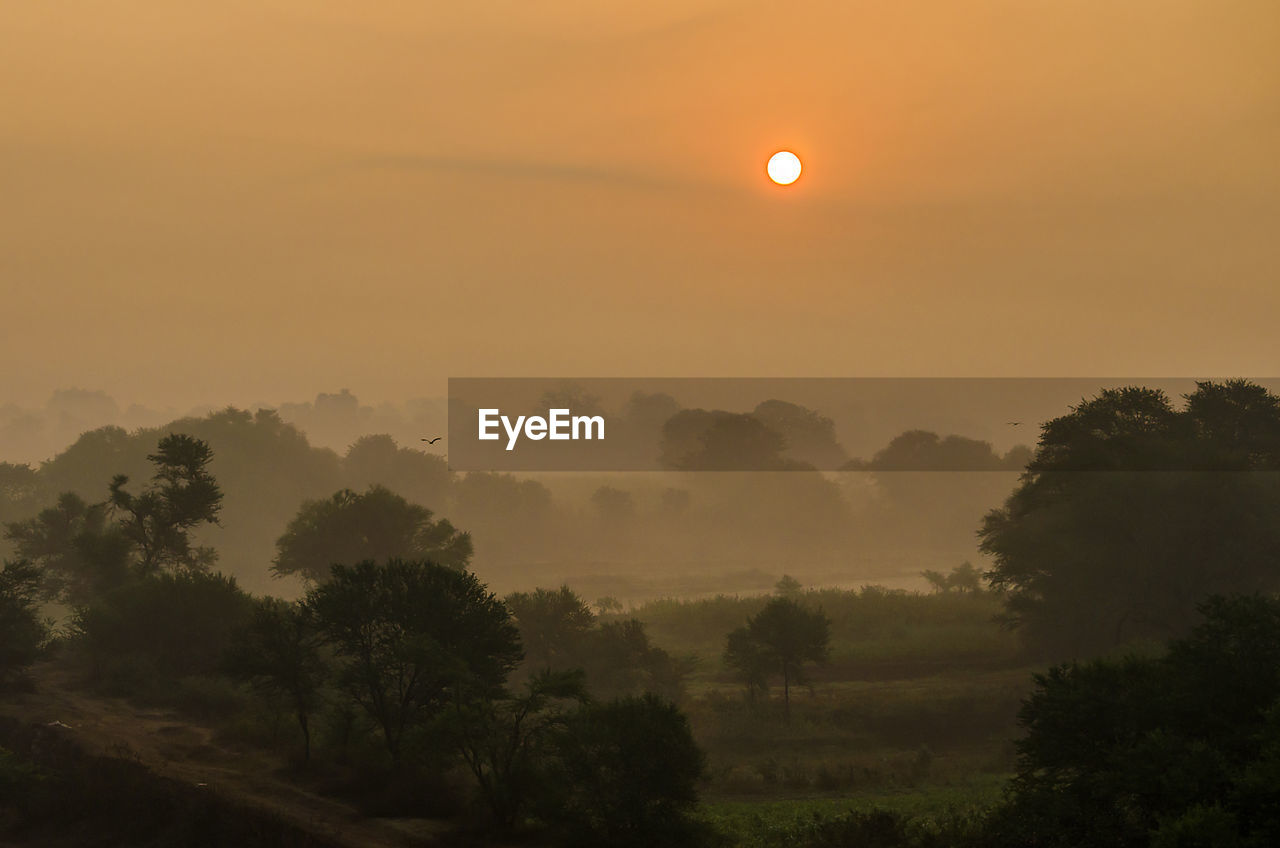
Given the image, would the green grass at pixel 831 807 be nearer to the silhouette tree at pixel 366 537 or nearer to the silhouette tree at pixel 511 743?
the silhouette tree at pixel 511 743

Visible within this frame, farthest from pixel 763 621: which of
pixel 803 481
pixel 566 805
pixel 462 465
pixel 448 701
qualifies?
pixel 462 465

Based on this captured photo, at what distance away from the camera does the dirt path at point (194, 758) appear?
32.0 m

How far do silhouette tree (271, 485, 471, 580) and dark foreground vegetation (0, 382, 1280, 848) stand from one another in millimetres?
211

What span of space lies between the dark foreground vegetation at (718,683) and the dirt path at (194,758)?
0.55 m

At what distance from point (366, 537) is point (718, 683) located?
28.7 metres

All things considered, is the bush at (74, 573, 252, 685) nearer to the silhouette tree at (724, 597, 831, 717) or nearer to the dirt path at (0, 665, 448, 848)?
the dirt path at (0, 665, 448, 848)

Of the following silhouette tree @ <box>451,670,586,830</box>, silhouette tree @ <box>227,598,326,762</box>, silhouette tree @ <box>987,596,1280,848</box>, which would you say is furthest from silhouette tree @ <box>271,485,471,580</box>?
silhouette tree @ <box>987,596,1280,848</box>

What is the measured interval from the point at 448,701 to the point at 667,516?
114627mm

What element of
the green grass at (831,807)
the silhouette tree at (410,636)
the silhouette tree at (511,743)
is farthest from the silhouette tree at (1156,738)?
the silhouette tree at (410,636)

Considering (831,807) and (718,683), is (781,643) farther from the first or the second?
(831,807)

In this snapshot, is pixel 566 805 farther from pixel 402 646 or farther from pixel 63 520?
pixel 63 520

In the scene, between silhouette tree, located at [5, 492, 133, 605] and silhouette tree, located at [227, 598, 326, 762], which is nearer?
silhouette tree, located at [227, 598, 326, 762]

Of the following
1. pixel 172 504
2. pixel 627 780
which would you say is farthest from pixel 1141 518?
pixel 172 504

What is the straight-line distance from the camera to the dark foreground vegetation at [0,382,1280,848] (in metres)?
27.0
